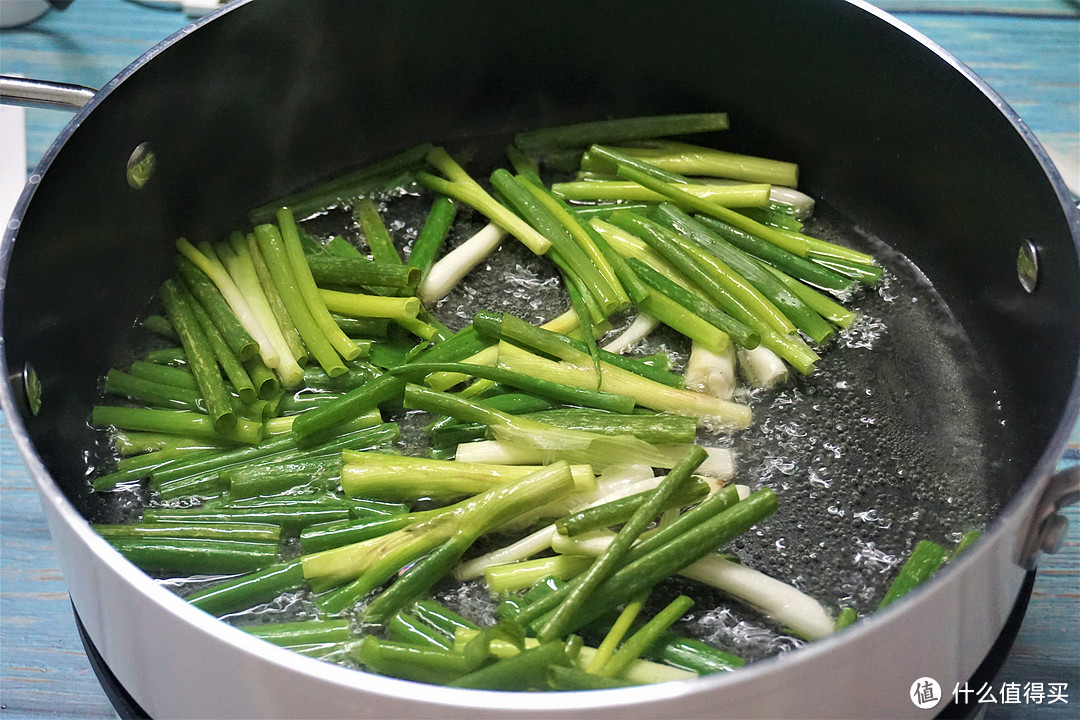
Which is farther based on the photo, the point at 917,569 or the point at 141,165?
the point at 141,165

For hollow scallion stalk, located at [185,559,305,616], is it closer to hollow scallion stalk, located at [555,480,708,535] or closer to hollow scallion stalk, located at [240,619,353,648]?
hollow scallion stalk, located at [240,619,353,648]

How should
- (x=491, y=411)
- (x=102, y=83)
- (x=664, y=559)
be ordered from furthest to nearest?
(x=102, y=83) → (x=491, y=411) → (x=664, y=559)

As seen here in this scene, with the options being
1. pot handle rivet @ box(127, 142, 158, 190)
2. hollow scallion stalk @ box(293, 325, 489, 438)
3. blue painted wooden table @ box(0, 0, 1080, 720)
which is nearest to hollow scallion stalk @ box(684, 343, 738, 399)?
hollow scallion stalk @ box(293, 325, 489, 438)

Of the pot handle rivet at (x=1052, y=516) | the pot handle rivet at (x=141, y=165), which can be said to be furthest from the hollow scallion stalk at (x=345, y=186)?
the pot handle rivet at (x=1052, y=516)

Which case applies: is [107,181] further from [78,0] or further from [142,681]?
[78,0]

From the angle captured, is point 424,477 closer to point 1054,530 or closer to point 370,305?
point 370,305

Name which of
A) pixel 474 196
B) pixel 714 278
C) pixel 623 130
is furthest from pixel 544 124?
pixel 714 278

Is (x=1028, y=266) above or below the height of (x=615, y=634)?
above
